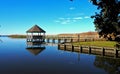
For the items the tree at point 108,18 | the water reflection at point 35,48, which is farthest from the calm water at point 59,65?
the water reflection at point 35,48

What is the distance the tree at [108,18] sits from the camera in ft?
45.7

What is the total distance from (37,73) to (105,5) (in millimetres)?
8204

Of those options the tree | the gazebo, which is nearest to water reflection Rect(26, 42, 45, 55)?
the gazebo

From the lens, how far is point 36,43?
58.4 metres

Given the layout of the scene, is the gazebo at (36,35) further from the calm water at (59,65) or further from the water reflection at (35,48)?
the calm water at (59,65)

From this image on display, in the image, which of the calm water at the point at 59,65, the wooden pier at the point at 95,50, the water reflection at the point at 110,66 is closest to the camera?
the calm water at the point at 59,65

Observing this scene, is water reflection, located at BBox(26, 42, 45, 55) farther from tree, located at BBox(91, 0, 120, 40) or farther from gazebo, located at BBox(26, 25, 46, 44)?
tree, located at BBox(91, 0, 120, 40)

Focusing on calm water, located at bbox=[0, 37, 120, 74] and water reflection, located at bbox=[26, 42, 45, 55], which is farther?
water reflection, located at bbox=[26, 42, 45, 55]

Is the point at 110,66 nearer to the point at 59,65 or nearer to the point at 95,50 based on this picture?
the point at 59,65

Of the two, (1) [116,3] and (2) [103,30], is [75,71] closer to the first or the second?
(2) [103,30]

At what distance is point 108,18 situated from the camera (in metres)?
14.5

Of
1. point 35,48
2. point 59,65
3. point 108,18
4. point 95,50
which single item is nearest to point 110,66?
point 59,65

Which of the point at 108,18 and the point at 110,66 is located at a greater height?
the point at 108,18

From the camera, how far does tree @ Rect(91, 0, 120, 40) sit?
45.7ft
